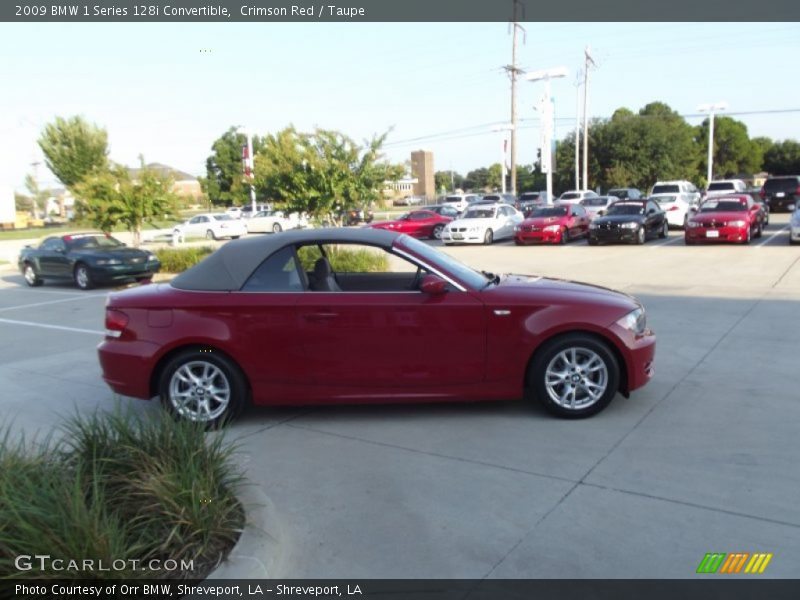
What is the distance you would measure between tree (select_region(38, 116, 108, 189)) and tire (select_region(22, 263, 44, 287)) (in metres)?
28.4

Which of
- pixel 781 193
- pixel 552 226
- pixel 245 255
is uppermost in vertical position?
pixel 781 193

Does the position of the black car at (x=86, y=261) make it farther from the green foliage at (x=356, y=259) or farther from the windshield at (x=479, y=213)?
the windshield at (x=479, y=213)

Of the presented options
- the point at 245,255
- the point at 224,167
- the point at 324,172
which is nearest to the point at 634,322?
the point at 245,255

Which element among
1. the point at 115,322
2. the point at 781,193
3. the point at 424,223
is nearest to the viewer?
the point at 115,322

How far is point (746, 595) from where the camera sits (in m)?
3.23

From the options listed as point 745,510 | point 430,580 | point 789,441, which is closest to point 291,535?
point 430,580

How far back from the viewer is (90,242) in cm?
1833

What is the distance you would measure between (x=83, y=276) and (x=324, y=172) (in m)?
6.62

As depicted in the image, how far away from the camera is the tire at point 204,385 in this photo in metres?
5.79

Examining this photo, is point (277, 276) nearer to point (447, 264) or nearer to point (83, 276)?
point (447, 264)

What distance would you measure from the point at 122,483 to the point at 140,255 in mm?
15246

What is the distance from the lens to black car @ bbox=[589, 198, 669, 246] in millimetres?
22609

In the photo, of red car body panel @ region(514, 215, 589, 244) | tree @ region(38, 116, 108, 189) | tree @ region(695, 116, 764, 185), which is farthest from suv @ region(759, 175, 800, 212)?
tree @ region(695, 116, 764, 185)

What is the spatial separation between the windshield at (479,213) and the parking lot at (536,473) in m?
19.1
